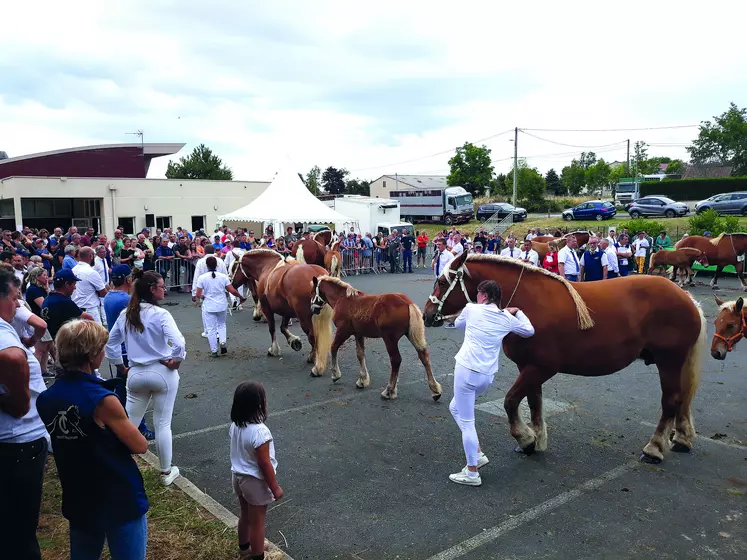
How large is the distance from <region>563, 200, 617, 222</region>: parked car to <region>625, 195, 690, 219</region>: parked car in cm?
145

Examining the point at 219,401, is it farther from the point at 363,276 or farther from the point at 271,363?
the point at 363,276

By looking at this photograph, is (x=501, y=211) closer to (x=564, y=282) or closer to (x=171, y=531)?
(x=564, y=282)

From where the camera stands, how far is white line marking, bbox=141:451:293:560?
422cm

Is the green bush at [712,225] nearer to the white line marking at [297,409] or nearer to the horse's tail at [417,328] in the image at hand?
the white line marking at [297,409]

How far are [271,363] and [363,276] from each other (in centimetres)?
1337

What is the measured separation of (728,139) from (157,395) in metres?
64.0

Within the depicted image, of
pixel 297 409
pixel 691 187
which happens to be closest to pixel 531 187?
pixel 691 187

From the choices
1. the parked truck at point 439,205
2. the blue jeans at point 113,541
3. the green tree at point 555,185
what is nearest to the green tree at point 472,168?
the parked truck at point 439,205

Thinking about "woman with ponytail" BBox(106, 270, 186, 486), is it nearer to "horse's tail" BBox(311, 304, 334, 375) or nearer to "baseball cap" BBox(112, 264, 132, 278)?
"baseball cap" BBox(112, 264, 132, 278)

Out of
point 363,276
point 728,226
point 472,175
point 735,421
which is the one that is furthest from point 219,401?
point 472,175

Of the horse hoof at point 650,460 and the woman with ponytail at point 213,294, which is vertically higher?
the woman with ponytail at point 213,294

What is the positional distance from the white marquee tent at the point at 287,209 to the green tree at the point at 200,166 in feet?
168

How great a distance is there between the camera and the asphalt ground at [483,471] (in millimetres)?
4047

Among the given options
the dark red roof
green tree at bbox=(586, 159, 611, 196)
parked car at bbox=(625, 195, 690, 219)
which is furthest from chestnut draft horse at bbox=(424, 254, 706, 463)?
green tree at bbox=(586, 159, 611, 196)
